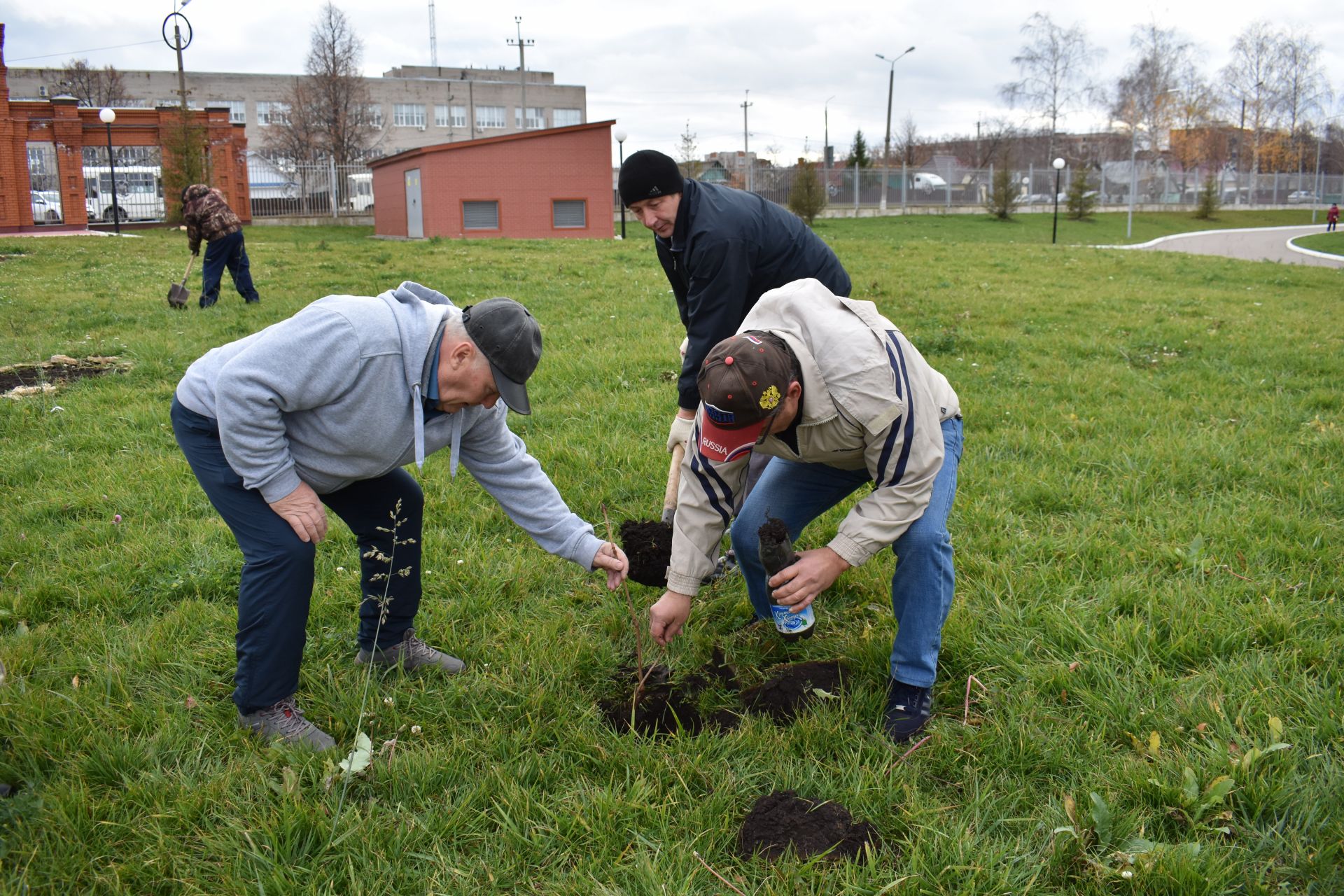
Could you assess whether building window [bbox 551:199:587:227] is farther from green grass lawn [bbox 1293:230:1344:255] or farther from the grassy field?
the grassy field

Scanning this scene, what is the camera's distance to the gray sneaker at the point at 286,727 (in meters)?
2.52

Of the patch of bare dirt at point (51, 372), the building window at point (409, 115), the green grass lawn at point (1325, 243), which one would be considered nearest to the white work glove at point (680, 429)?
the patch of bare dirt at point (51, 372)

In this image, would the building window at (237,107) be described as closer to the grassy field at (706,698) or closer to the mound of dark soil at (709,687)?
the grassy field at (706,698)

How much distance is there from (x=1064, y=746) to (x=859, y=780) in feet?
1.96

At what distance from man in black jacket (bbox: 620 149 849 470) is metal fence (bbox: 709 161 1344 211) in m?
32.6

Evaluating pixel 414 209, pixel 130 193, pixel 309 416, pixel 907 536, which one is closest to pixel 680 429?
pixel 907 536

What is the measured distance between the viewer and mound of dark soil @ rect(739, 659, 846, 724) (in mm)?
2750

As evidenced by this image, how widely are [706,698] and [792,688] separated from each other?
0.90 feet

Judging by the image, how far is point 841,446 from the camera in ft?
8.01

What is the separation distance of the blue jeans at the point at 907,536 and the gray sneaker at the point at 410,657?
3.36 feet

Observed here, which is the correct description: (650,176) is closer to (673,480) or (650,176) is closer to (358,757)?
(673,480)

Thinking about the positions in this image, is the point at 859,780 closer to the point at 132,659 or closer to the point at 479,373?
the point at 479,373

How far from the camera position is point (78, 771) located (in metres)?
2.37

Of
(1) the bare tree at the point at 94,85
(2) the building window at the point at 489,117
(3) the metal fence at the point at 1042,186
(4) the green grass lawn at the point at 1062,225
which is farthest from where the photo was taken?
(2) the building window at the point at 489,117
